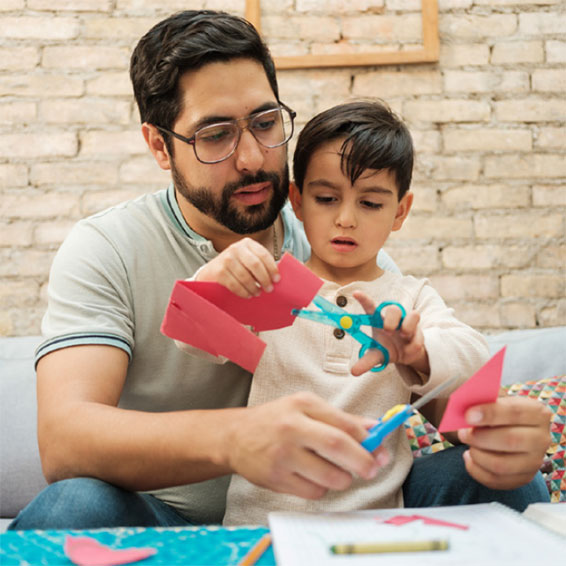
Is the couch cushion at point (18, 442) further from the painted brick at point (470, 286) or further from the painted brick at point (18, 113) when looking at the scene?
the painted brick at point (470, 286)

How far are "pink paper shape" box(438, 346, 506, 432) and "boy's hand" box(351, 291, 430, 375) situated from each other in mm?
170

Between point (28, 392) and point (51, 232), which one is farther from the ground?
point (51, 232)

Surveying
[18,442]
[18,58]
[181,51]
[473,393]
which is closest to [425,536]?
[473,393]

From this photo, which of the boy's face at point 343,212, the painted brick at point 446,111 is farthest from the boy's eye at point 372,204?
the painted brick at point 446,111

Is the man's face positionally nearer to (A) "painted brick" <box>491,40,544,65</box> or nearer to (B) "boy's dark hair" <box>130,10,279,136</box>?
(B) "boy's dark hair" <box>130,10,279,136</box>

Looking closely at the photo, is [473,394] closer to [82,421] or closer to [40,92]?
[82,421]

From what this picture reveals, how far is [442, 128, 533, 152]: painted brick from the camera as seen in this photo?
2.50 metres

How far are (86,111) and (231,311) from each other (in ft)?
5.93

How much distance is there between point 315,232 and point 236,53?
44 cm

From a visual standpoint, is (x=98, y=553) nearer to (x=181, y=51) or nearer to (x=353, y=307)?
(x=353, y=307)

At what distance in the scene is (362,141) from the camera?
4.05 ft

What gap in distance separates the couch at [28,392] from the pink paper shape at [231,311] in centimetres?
89

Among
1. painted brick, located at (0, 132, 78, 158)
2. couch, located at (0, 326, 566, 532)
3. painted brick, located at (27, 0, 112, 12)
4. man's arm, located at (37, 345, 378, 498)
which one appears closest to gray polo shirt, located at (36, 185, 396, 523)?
man's arm, located at (37, 345, 378, 498)

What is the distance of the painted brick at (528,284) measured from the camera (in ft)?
8.14
